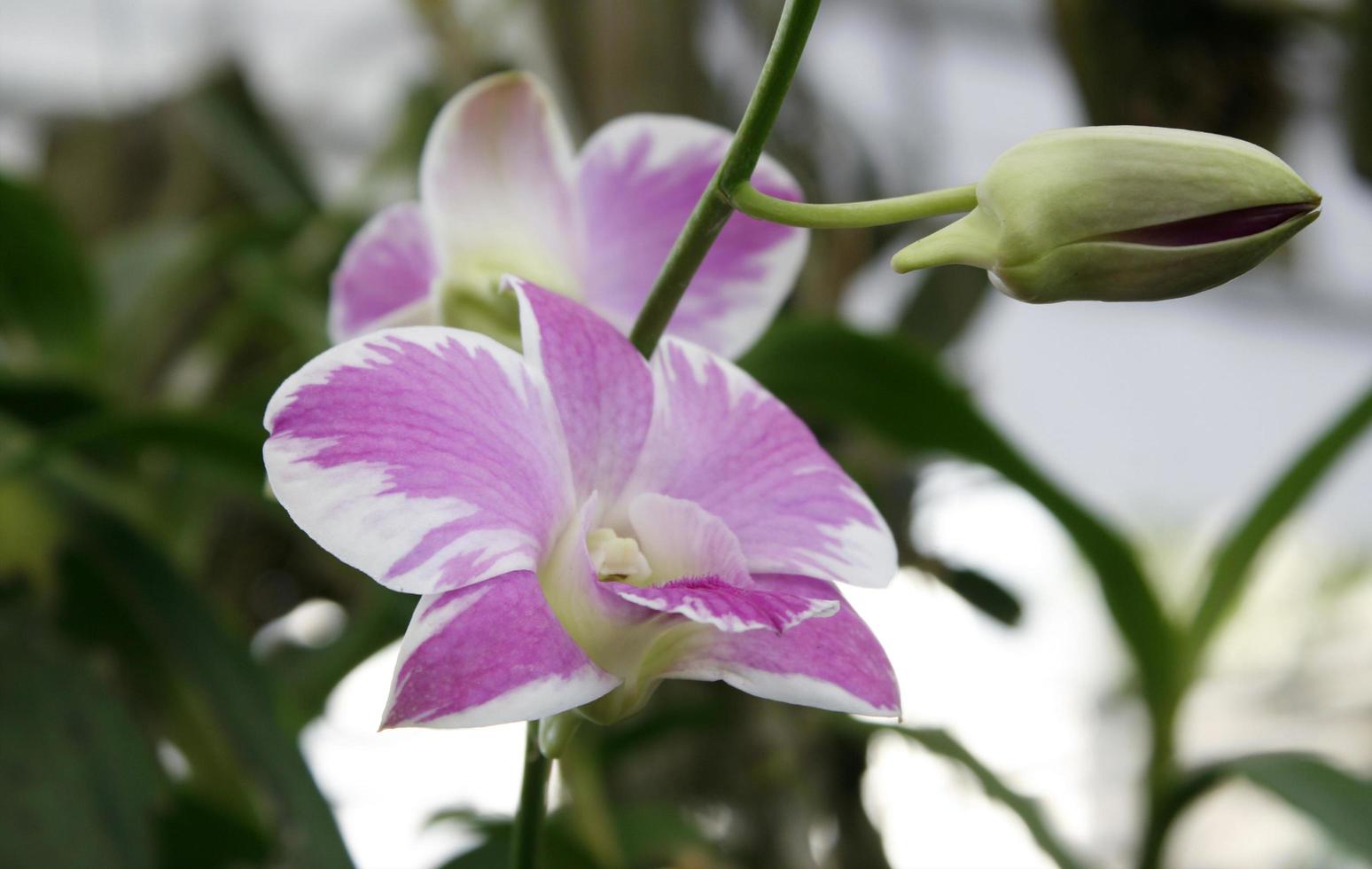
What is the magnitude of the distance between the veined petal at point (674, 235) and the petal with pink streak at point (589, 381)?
6 cm

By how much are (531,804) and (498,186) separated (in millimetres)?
136

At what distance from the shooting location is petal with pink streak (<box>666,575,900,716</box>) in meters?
0.16

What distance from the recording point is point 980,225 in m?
0.17

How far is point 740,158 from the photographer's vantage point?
0.17m

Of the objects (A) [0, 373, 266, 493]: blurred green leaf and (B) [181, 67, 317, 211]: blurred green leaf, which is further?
(B) [181, 67, 317, 211]: blurred green leaf

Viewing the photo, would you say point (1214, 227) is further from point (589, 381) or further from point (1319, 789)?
point (1319, 789)

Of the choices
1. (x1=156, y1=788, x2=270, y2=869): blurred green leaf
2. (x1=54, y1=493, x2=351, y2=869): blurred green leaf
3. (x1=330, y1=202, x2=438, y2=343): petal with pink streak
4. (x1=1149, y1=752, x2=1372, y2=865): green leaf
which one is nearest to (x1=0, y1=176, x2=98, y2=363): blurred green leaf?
(x1=54, y1=493, x2=351, y2=869): blurred green leaf

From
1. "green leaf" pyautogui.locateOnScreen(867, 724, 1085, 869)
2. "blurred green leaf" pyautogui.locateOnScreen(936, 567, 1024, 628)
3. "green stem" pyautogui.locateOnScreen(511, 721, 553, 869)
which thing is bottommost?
"blurred green leaf" pyautogui.locateOnScreen(936, 567, 1024, 628)

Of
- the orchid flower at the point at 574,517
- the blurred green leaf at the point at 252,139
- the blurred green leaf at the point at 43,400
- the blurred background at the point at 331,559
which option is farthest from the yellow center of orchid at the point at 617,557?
the blurred green leaf at the point at 252,139

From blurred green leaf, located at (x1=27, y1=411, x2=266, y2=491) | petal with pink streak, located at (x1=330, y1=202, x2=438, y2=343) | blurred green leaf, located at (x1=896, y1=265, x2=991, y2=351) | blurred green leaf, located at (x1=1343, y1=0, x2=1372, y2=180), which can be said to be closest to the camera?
petal with pink streak, located at (x1=330, y1=202, x2=438, y2=343)

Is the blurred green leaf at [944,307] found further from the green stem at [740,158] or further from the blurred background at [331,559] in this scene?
the green stem at [740,158]

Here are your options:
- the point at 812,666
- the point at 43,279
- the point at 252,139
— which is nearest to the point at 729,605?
the point at 812,666

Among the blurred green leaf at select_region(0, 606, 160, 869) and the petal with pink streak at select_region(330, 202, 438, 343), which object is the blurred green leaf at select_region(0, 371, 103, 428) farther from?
the petal with pink streak at select_region(330, 202, 438, 343)

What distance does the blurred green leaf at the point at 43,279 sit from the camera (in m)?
0.53
